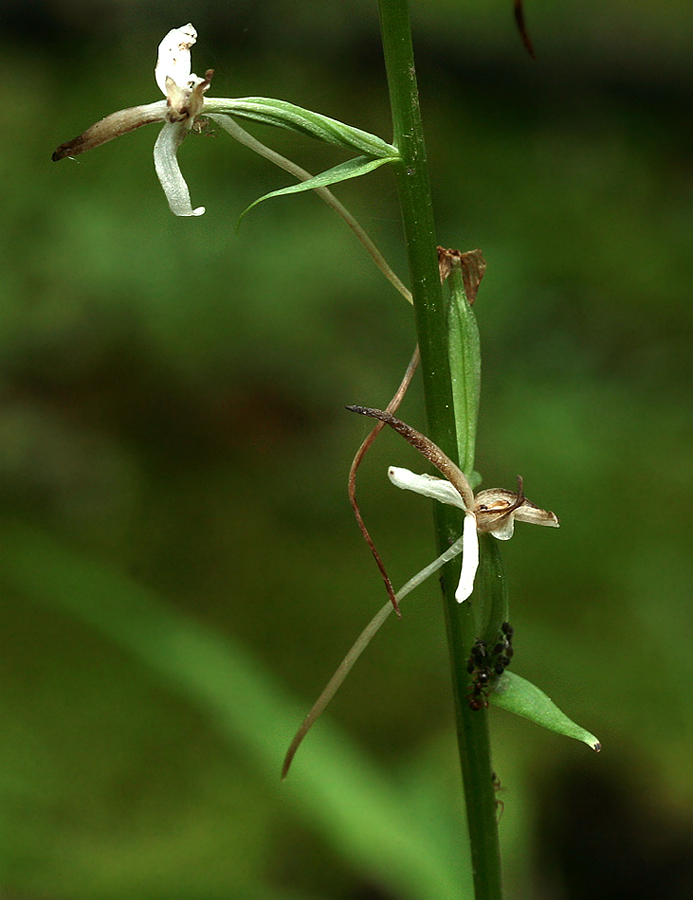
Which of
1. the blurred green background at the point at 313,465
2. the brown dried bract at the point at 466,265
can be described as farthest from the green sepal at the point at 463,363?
the blurred green background at the point at 313,465

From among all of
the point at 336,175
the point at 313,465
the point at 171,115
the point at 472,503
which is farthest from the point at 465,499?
the point at 313,465

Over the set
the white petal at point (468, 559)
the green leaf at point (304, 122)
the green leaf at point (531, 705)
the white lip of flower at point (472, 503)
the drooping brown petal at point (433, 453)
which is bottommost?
the green leaf at point (531, 705)

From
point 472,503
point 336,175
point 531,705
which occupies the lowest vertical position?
point 531,705

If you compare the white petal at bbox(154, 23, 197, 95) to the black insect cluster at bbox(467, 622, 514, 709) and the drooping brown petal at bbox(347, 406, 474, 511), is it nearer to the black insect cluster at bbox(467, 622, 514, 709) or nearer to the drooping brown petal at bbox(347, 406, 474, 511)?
the drooping brown petal at bbox(347, 406, 474, 511)

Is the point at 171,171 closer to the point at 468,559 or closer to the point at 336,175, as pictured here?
the point at 336,175

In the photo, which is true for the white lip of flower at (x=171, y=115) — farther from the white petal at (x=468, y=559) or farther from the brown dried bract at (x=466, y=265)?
the white petal at (x=468, y=559)

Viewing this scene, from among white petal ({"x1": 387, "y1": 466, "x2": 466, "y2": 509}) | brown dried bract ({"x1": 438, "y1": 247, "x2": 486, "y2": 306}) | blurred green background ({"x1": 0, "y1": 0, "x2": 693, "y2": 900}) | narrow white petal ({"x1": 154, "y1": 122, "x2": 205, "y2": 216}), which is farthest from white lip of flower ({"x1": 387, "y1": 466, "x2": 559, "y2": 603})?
blurred green background ({"x1": 0, "y1": 0, "x2": 693, "y2": 900})
